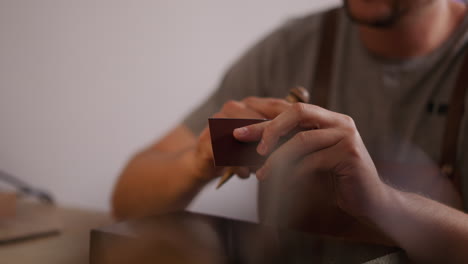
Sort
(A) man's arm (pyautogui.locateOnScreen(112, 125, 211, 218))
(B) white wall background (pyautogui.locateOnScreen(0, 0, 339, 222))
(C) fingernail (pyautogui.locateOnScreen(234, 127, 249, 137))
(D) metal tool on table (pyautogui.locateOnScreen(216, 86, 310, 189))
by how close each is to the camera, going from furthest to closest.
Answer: (B) white wall background (pyautogui.locateOnScreen(0, 0, 339, 222)) → (A) man's arm (pyautogui.locateOnScreen(112, 125, 211, 218)) → (D) metal tool on table (pyautogui.locateOnScreen(216, 86, 310, 189)) → (C) fingernail (pyautogui.locateOnScreen(234, 127, 249, 137))

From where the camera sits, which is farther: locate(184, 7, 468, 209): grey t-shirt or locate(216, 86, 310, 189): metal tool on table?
locate(184, 7, 468, 209): grey t-shirt

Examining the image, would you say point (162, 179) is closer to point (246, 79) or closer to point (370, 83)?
point (246, 79)

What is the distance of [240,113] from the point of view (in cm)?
41

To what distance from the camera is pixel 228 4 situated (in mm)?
1049

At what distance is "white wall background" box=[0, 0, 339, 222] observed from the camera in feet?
3.54

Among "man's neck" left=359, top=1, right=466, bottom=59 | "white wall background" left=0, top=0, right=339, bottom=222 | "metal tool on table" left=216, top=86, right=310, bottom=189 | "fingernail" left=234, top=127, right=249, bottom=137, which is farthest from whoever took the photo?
"white wall background" left=0, top=0, right=339, bottom=222

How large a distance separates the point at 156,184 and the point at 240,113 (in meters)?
0.25

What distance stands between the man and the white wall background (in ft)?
0.96

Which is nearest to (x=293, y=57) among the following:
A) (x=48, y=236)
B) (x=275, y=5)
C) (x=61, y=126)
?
(x=275, y=5)

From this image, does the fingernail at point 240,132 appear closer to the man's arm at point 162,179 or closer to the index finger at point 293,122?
the index finger at point 293,122

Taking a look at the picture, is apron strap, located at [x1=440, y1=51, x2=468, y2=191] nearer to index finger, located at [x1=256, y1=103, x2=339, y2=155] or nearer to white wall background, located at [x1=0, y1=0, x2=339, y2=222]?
index finger, located at [x1=256, y1=103, x2=339, y2=155]

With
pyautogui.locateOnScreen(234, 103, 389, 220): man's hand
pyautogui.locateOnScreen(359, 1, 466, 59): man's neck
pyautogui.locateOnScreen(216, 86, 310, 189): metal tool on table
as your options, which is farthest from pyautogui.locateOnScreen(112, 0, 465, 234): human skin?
pyautogui.locateOnScreen(234, 103, 389, 220): man's hand

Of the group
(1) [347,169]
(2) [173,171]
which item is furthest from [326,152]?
(2) [173,171]

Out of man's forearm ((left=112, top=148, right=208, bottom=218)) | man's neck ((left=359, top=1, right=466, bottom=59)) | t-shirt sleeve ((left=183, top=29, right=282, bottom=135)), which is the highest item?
man's neck ((left=359, top=1, right=466, bottom=59))
